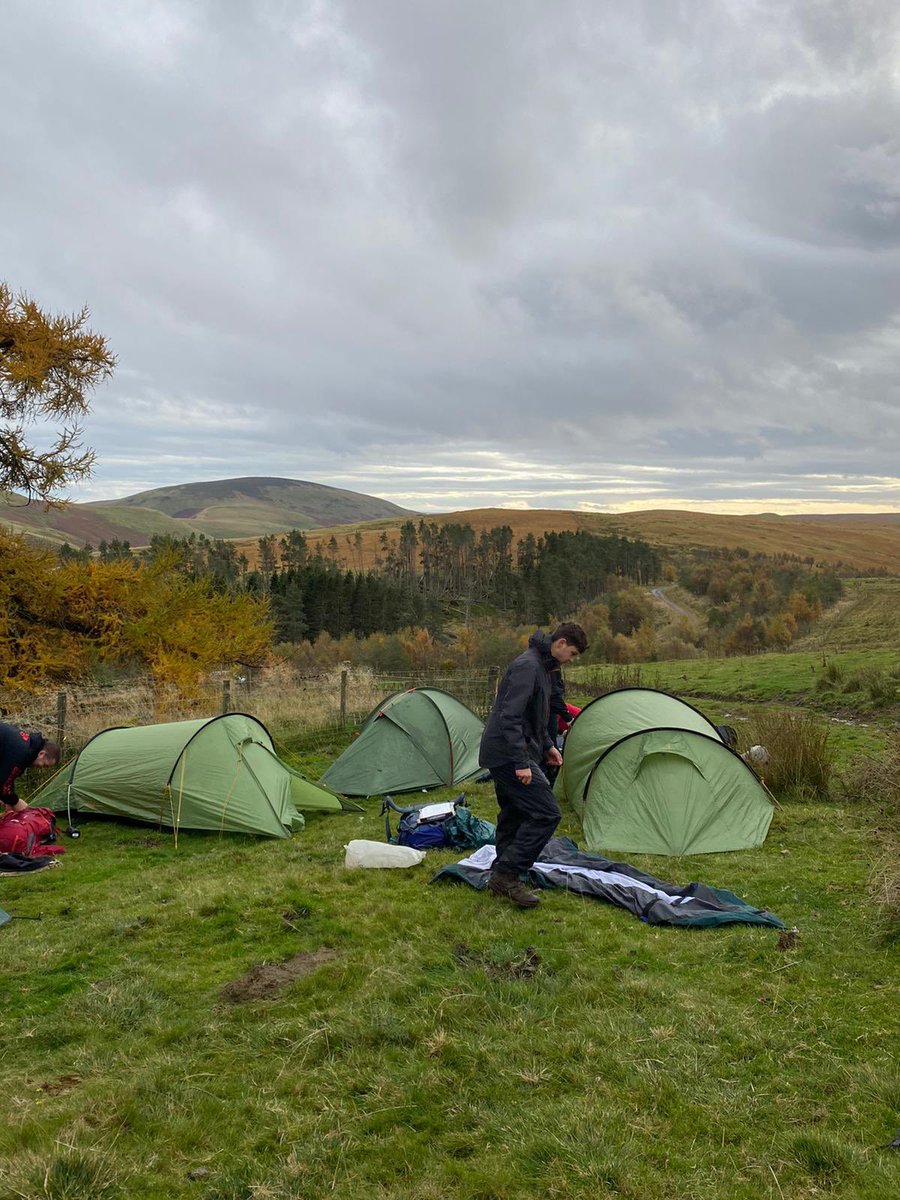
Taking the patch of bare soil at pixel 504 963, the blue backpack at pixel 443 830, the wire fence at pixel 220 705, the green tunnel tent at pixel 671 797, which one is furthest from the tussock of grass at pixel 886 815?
the wire fence at pixel 220 705

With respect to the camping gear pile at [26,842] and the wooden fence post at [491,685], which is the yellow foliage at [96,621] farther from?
the camping gear pile at [26,842]

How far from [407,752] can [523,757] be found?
633 centimetres

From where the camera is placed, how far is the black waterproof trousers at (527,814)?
6.35 m

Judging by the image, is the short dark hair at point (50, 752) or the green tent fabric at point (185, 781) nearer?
the short dark hair at point (50, 752)

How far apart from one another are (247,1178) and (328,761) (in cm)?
1137

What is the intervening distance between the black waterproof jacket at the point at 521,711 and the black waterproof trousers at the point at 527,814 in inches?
5.1

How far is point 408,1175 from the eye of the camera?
3158 millimetres

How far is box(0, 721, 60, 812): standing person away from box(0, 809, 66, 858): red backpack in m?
0.61

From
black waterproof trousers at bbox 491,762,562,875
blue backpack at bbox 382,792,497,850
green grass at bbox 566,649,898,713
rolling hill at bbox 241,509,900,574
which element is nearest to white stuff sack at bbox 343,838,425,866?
blue backpack at bbox 382,792,497,850

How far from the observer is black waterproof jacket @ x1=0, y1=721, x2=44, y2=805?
7.78 meters

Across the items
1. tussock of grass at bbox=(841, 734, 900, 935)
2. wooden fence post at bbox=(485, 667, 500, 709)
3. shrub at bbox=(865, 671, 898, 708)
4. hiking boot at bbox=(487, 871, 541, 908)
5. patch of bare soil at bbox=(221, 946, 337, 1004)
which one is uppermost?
tussock of grass at bbox=(841, 734, 900, 935)

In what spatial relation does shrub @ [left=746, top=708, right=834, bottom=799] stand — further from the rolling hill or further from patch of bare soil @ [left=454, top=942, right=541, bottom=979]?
the rolling hill

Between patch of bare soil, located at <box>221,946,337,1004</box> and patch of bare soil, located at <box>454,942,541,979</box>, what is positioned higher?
patch of bare soil, located at <box>454,942,541,979</box>

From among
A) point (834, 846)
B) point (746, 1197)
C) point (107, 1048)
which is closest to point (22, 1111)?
point (107, 1048)
